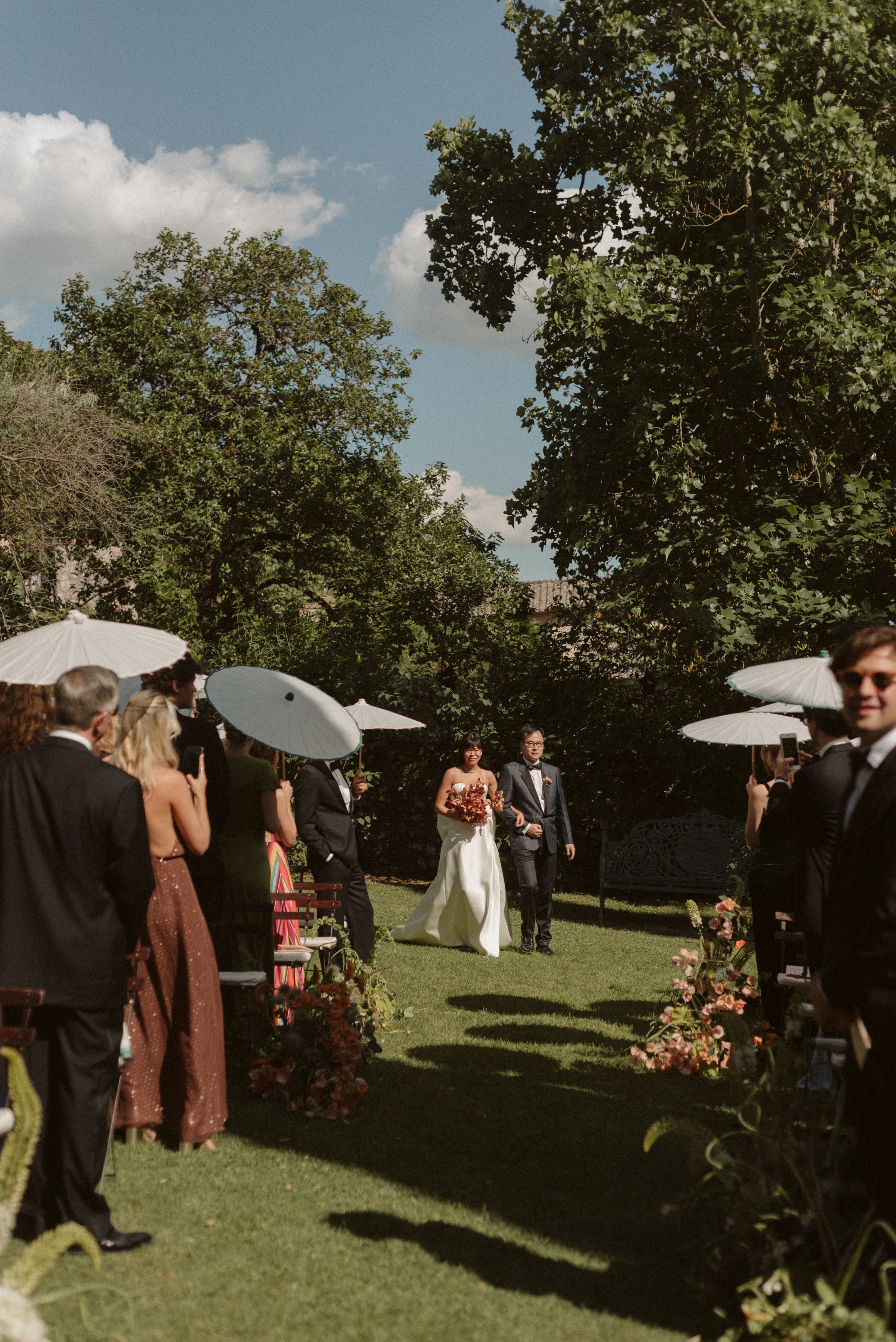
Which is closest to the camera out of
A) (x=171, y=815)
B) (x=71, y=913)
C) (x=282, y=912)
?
(x=71, y=913)

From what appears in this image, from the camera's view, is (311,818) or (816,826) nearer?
(816,826)

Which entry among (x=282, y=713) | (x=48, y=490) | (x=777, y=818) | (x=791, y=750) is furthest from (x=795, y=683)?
(x=48, y=490)

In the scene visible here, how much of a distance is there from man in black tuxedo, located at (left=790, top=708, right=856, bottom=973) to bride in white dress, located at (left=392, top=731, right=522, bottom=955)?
6045 millimetres

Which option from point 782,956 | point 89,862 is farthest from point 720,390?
point 89,862

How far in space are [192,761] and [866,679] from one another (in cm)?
357

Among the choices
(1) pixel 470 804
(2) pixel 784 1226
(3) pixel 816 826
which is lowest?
(2) pixel 784 1226

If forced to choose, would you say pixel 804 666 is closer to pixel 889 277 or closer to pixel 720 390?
pixel 889 277

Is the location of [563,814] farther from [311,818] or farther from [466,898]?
[311,818]

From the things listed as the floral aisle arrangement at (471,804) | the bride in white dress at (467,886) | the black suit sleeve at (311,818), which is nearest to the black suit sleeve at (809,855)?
the black suit sleeve at (311,818)

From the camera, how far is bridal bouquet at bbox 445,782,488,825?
11.4m

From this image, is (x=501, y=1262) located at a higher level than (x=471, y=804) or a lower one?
lower

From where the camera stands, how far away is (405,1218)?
175 inches

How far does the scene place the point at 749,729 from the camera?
26.9 ft

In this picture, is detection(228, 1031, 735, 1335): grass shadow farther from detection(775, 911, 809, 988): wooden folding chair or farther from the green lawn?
detection(775, 911, 809, 988): wooden folding chair
